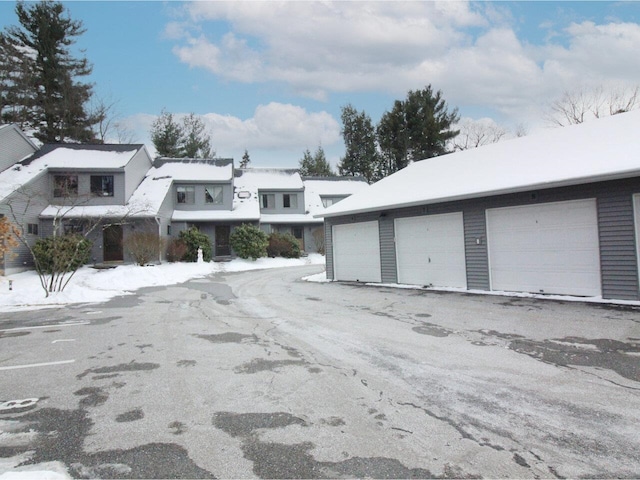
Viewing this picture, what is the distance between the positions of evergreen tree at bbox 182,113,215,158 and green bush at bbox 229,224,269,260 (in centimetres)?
2016

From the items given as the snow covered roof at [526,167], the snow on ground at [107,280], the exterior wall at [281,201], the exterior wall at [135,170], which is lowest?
the snow on ground at [107,280]

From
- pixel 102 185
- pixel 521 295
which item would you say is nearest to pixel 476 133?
pixel 521 295

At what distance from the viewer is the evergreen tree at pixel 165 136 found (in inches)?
1545

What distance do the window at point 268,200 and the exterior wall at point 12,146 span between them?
1484 cm

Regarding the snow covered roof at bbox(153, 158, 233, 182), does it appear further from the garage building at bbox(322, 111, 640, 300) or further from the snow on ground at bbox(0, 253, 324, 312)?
the garage building at bbox(322, 111, 640, 300)

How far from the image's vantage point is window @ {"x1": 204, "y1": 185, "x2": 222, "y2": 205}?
26859 mm

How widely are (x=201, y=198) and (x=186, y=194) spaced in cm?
103

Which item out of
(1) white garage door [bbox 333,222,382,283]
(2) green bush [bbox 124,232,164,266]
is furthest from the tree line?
(1) white garage door [bbox 333,222,382,283]

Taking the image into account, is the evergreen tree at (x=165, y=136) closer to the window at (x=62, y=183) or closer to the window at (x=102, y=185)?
the window at (x=102, y=185)

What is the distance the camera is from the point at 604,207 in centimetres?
871

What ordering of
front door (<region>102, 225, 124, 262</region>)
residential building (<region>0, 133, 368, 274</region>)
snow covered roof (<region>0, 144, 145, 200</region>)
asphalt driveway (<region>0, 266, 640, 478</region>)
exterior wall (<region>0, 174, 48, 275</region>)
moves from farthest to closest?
front door (<region>102, 225, 124, 262</region>) < snow covered roof (<region>0, 144, 145, 200</region>) < residential building (<region>0, 133, 368, 274</region>) < exterior wall (<region>0, 174, 48, 275</region>) < asphalt driveway (<region>0, 266, 640, 478</region>)

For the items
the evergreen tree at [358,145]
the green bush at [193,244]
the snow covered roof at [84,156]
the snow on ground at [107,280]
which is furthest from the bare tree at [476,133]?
the snow covered roof at [84,156]

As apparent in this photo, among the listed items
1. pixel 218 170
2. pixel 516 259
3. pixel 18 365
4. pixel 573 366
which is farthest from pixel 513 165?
pixel 218 170

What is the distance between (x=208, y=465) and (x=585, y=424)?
2.98 metres
